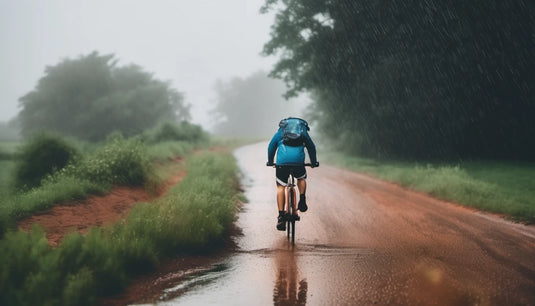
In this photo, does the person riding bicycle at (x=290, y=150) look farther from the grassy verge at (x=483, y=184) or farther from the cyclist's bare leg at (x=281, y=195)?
the grassy verge at (x=483, y=184)

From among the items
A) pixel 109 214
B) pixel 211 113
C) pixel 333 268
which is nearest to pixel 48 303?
pixel 333 268

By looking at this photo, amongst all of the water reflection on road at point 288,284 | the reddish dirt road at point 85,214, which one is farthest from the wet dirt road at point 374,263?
the reddish dirt road at point 85,214

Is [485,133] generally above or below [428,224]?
above

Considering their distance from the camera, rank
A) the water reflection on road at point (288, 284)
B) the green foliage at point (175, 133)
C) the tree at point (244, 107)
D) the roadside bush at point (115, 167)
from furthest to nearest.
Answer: the tree at point (244, 107) → the green foliage at point (175, 133) → the roadside bush at point (115, 167) → the water reflection on road at point (288, 284)

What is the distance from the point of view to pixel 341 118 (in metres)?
26.9

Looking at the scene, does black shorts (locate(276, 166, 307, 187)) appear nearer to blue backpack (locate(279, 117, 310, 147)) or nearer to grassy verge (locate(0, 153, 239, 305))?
blue backpack (locate(279, 117, 310, 147))

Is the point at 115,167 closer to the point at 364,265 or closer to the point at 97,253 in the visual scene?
the point at 97,253

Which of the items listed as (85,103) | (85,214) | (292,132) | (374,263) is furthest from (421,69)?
(85,103)

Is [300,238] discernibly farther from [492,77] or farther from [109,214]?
[492,77]

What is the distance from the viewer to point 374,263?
19.6ft

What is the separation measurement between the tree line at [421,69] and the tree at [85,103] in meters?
24.5

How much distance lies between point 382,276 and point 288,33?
2157 cm

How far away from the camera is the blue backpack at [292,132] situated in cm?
689

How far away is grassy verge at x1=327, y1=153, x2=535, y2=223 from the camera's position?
10.6 m
